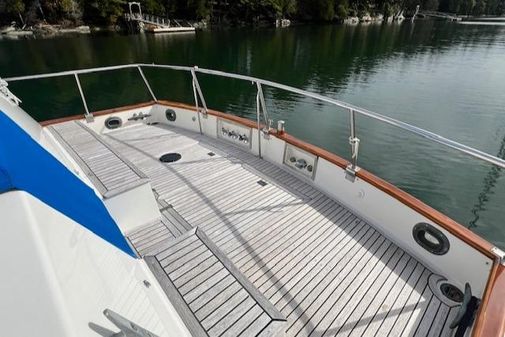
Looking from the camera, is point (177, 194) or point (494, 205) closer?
point (177, 194)

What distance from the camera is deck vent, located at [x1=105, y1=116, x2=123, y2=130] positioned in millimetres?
5898

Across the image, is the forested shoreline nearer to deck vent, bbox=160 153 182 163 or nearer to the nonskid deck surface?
deck vent, bbox=160 153 182 163

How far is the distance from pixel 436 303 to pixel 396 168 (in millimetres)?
6458

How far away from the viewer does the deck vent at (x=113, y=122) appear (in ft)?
19.4

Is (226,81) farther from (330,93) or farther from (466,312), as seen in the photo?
(466,312)

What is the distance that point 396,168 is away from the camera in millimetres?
8266

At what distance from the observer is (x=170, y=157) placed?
492 centimetres

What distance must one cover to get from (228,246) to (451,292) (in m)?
2.24

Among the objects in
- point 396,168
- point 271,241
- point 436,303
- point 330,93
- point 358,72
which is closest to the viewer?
point 436,303

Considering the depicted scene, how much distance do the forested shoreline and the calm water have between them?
727 centimetres

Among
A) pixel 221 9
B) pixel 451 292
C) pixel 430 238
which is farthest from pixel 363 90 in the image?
pixel 221 9

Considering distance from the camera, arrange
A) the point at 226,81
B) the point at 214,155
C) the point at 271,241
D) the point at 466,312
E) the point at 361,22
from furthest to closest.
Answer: the point at 361,22 → the point at 226,81 → the point at 214,155 → the point at 271,241 → the point at 466,312

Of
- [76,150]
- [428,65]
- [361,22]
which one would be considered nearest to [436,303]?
[76,150]

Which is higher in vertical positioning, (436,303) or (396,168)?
(436,303)
